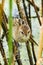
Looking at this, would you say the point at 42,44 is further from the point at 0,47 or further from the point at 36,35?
the point at 36,35

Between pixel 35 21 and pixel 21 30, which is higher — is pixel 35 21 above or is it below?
below

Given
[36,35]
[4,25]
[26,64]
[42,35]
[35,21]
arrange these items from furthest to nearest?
[35,21] < [36,35] < [26,64] < [4,25] < [42,35]

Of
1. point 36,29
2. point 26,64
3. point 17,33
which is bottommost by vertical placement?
point 26,64

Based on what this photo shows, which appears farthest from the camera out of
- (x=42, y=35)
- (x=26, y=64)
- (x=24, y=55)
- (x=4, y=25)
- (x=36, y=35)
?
(x=36, y=35)

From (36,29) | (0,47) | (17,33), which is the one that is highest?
(17,33)

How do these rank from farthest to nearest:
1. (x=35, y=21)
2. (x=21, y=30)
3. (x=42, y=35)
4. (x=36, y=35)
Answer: (x=35, y=21)
(x=36, y=35)
(x=21, y=30)
(x=42, y=35)

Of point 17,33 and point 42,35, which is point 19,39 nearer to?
point 17,33

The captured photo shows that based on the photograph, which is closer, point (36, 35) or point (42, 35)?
point (42, 35)

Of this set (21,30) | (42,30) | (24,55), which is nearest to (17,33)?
(21,30)

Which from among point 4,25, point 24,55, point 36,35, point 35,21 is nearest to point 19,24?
point 4,25
